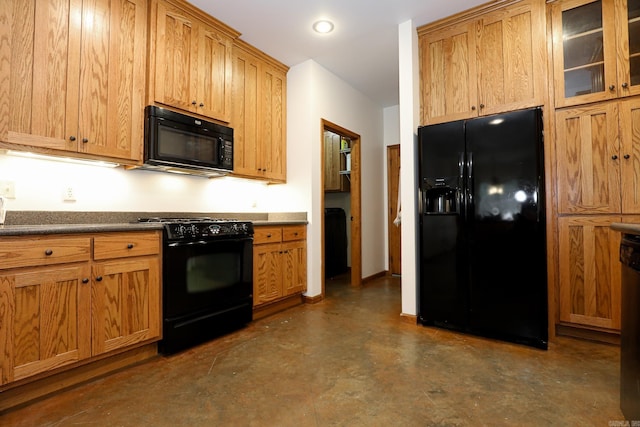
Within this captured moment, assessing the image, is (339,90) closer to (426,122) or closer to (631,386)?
(426,122)

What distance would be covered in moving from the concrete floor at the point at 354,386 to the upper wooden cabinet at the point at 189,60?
1914 mm

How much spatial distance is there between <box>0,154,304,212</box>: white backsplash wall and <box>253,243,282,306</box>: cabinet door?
0.65m

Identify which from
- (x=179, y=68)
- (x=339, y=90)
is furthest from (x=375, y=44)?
(x=179, y=68)

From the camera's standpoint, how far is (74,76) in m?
1.96

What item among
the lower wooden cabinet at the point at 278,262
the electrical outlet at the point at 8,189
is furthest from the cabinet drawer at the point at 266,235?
the electrical outlet at the point at 8,189

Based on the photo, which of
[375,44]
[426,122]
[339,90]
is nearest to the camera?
[426,122]

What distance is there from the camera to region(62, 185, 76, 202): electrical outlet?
214cm

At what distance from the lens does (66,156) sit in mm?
1963

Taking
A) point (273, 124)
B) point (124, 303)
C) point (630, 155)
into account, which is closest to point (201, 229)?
point (124, 303)

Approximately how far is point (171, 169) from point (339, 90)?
2299mm

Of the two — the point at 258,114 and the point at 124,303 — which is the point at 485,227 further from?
the point at 124,303

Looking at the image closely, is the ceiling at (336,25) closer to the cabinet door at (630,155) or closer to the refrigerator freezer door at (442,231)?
the refrigerator freezer door at (442,231)

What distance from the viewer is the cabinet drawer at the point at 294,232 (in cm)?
317

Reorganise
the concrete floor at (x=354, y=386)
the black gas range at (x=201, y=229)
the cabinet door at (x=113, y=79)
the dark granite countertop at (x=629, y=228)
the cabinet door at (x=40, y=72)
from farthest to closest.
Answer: the black gas range at (x=201, y=229)
the cabinet door at (x=113, y=79)
the cabinet door at (x=40, y=72)
the concrete floor at (x=354, y=386)
the dark granite countertop at (x=629, y=228)
